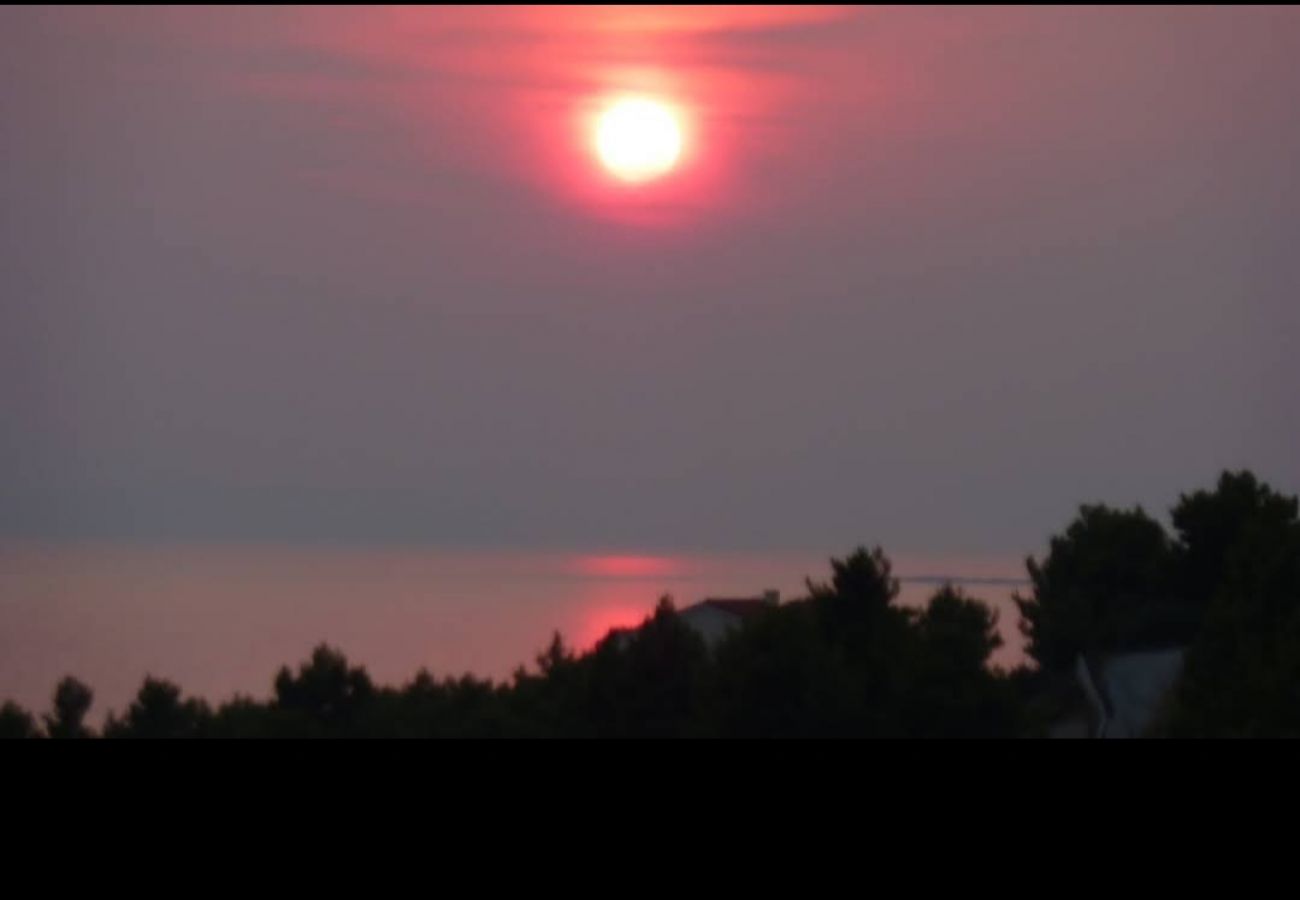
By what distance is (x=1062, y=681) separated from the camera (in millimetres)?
30734

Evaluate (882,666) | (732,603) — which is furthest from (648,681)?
(732,603)

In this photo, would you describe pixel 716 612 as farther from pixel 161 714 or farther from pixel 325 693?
pixel 161 714

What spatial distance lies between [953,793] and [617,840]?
433 millimetres

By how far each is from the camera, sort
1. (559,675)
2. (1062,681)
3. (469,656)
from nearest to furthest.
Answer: (1062,681) → (559,675) → (469,656)

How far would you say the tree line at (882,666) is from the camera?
27.8 meters

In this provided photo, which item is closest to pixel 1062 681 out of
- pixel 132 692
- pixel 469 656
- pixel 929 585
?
pixel 929 585

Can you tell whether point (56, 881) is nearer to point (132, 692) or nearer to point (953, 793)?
point (953, 793)

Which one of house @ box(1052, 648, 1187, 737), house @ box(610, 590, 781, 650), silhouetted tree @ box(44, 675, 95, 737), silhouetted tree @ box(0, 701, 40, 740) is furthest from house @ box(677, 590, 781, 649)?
silhouetted tree @ box(0, 701, 40, 740)

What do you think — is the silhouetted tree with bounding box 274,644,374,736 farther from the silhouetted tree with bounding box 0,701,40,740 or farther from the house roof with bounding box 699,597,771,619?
Result: the house roof with bounding box 699,597,771,619

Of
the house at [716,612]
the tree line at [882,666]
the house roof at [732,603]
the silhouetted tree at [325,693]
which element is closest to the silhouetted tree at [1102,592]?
the tree line at [882,666]

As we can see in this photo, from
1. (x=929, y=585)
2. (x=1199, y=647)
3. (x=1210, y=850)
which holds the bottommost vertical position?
(x=1210, y=850)

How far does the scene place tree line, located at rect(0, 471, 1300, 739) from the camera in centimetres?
2780

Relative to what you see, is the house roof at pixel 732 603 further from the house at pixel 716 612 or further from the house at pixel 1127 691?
the house at pixel 1127 691

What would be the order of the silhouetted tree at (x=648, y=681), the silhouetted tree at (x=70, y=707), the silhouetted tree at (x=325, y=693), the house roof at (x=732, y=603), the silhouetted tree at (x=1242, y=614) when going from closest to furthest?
the silhouetted tree at (x=1242, y=614) → the silhouetted tree at (x=70, y=707) → the silhouetted tree at (x=648, y=681) → the silhouetted tree at (x=325, y=693) → the house roof at (x=732, y=603)
